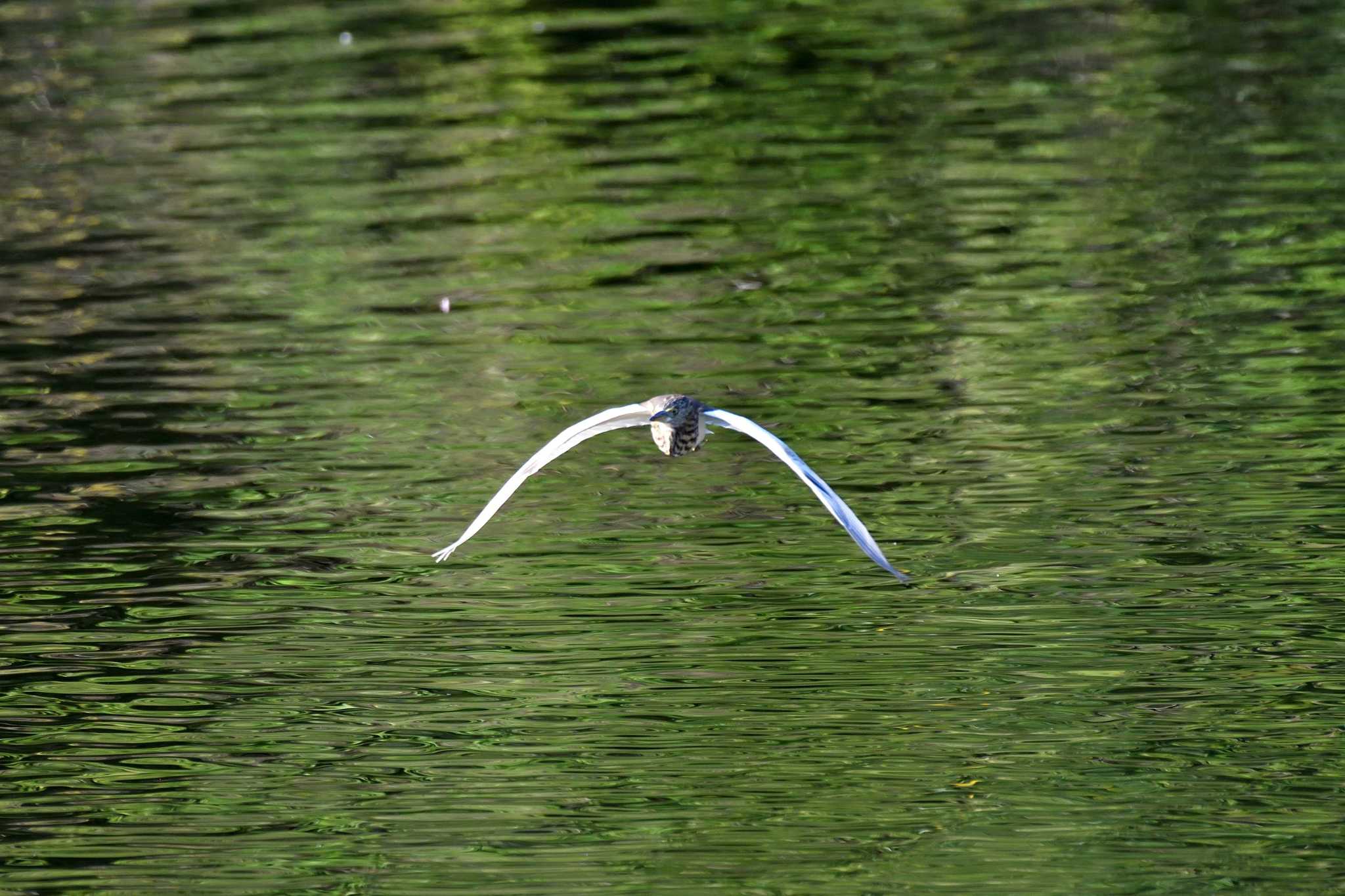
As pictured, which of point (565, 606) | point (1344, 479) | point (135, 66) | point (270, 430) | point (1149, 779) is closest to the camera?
point (1149, 779)

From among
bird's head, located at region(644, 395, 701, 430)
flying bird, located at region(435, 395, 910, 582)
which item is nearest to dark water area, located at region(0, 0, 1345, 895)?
flying bird, located at region(435, 395, 910, 582)

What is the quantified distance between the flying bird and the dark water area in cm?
117

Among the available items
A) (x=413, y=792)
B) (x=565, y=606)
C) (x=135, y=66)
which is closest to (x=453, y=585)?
(x=565, y=606)

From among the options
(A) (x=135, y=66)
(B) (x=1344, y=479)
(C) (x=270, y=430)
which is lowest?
(B) (x=1344, y=479)

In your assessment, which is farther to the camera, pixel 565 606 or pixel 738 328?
pixel 738 328

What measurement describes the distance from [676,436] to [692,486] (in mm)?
3252

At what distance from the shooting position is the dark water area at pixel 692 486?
796cm

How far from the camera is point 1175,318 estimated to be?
12.7 metres

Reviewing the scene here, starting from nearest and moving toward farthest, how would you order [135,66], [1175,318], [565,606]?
[565,606] → [1175,318] → [135,66]

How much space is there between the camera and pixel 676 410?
7.68 metres

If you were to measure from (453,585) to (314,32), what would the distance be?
1353 centimetres

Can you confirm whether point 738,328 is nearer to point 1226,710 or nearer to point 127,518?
point 127,518

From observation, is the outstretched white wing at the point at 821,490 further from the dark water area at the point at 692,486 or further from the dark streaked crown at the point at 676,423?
the dark water area at the point at 692,486

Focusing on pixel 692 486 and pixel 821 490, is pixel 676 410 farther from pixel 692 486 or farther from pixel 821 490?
pixel 692 486
